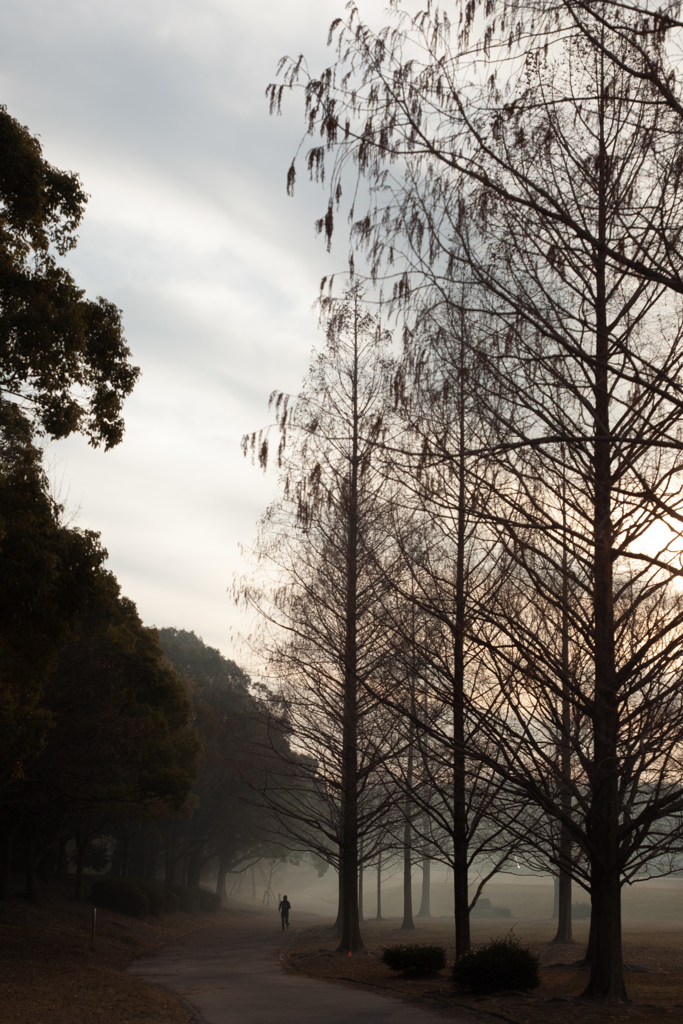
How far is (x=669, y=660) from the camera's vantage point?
29.3ft

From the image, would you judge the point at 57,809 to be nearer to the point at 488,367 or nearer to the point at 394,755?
the point at 394,755

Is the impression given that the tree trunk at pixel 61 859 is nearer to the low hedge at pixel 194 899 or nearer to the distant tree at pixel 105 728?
the low hedge at pixel 194 899

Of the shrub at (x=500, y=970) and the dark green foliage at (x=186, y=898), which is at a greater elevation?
the shrub at (x=500, y=970)

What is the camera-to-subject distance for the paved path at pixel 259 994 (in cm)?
998

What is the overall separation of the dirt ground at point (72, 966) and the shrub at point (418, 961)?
145 inches

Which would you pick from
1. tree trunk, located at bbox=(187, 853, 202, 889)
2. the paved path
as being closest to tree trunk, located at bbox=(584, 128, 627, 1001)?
the paved path

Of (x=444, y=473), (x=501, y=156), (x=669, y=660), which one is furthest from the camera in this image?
(x=444, y=473)

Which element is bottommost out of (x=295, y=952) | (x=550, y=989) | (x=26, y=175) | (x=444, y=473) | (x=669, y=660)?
(x=295, y=952)

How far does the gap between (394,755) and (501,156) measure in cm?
1224

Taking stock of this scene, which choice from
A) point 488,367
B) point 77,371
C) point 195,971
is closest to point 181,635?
point 195,971

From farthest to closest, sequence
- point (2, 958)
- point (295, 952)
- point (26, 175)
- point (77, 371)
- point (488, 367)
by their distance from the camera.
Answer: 1. point (295, 952)
2. point (2, 958)
3. point (77, 371)
4. point (26, 175)
5. point (488, 367)

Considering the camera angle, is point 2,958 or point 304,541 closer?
point 2,958

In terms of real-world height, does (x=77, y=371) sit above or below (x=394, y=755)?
above

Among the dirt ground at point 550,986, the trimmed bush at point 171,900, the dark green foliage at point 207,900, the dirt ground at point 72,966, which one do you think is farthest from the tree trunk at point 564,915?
the dark green foliage at point 207,900
